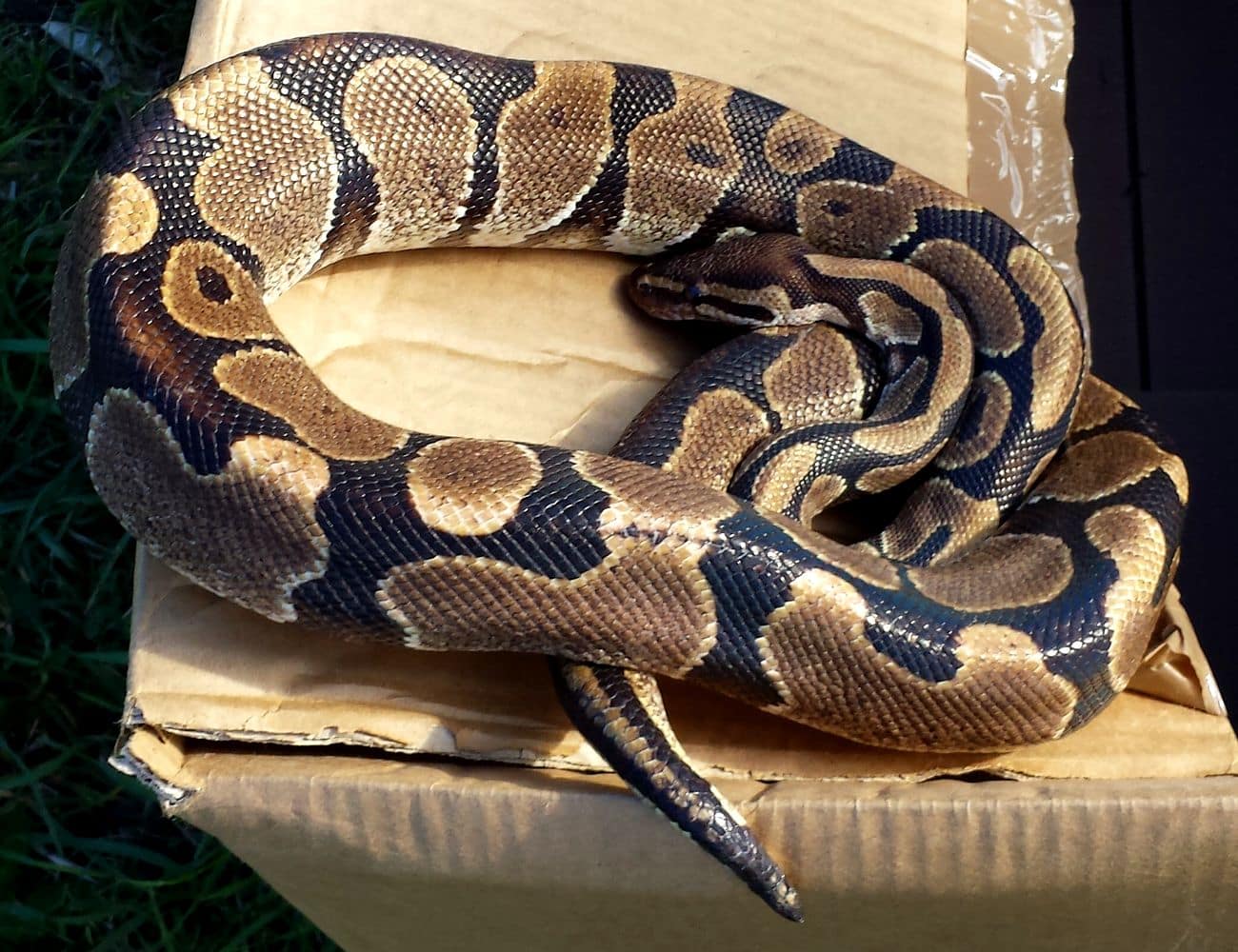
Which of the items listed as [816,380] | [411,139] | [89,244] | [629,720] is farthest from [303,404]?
[816,380]

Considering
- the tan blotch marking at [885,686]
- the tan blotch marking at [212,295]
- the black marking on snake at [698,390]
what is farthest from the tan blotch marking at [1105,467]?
the tan blotch marking at [212,295]

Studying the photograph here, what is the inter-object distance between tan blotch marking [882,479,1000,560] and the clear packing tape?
1.71 feet

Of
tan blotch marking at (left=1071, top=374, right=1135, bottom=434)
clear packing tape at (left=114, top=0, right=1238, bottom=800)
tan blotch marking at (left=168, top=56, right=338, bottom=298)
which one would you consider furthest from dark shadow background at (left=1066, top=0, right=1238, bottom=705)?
tan blotch marking at (left=168, top=56, right=338, bottom=298)

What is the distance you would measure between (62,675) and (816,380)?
→ 2339mm

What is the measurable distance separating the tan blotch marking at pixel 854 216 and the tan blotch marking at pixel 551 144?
24.5 inches

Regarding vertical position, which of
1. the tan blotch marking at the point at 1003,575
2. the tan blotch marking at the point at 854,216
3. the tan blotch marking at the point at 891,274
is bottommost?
the tan blotch marking at the point at 1003,575

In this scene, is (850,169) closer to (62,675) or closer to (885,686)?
(885,686)

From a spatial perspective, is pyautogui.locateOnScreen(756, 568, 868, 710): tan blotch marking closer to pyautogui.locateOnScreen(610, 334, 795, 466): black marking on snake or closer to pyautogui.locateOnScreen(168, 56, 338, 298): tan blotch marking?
pyautogui.locateOnScreen(610, 334, 795, 466): black marking on snake

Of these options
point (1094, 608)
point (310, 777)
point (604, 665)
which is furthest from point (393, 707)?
point (1094, 608)

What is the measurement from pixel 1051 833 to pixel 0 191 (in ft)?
12.0

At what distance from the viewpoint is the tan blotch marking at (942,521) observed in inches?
109

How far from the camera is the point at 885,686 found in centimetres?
227

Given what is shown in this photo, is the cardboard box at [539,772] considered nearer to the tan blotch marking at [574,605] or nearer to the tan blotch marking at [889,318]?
the tan blotch marking at [574,605]

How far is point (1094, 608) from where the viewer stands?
2420 mm
